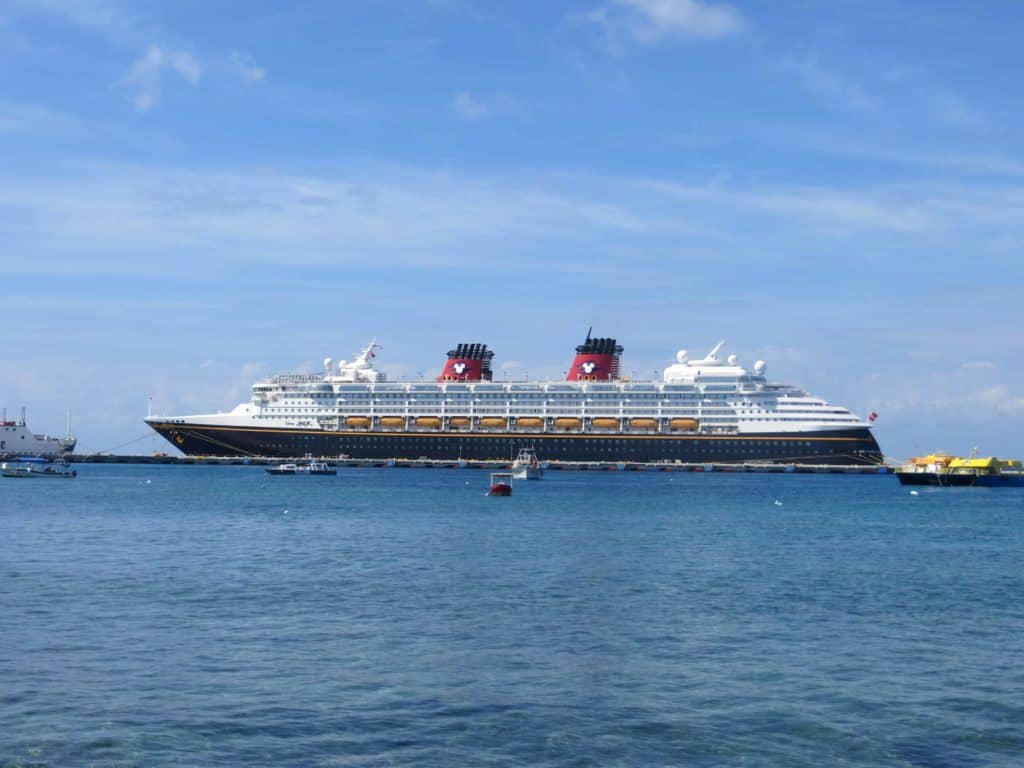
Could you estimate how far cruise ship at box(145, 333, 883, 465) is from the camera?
12862cm

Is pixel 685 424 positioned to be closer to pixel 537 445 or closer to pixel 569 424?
pixel 569 424

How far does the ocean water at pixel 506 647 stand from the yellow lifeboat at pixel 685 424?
78969 mm

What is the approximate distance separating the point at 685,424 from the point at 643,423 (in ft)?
16.5

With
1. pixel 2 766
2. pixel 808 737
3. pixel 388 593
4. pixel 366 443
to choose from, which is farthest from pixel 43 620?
pixel 366 443

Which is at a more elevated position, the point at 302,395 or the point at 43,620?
the point at 302,395

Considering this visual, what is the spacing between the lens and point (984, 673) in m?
22.1

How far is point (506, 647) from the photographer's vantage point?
2389 centimetres

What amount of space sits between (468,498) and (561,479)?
34.2 metres

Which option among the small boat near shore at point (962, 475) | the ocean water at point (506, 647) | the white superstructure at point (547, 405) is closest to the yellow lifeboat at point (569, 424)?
the white superstructure at point (547, 405)

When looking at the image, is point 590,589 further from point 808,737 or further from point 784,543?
point 784,543

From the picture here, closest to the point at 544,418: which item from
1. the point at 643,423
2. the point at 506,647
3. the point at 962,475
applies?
the point at 643,423

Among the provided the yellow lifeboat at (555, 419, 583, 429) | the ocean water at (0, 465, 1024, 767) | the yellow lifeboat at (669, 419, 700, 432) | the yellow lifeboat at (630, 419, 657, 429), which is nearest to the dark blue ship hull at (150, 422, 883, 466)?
the yellow lifeboat at (555, 419, 583, 429)

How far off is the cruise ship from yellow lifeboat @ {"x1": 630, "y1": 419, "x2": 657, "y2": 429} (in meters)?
0.12

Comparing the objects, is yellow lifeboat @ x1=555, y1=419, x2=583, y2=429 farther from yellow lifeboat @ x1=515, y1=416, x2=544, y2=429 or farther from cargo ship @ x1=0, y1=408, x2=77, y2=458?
cargo ship @ x1=0, y1=408, x2=77, y2=458
